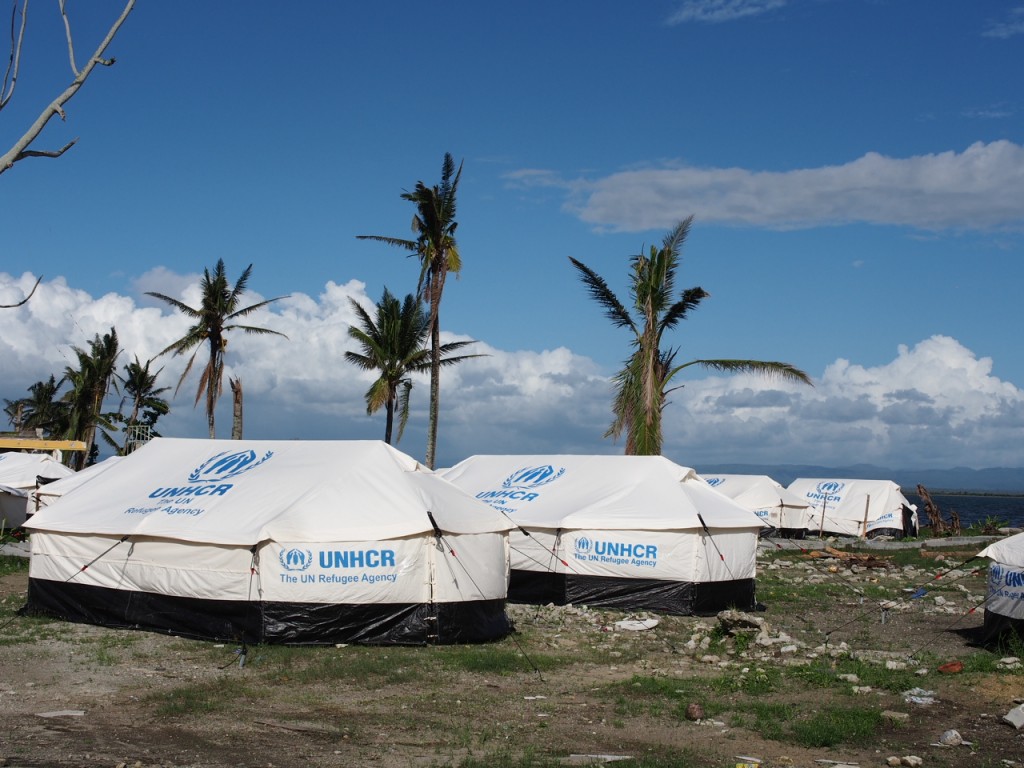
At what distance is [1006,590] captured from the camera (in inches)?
648

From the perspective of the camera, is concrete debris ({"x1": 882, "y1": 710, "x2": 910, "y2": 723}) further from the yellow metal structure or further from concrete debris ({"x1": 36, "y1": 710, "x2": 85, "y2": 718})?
the yellow metal structure

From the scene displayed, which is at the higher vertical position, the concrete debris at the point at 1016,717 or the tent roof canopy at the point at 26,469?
the tent roof canopy at the point at 26,469

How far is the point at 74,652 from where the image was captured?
48.9 ft

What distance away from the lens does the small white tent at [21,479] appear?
1420 inches

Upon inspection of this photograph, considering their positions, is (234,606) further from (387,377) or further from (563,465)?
(387,377)

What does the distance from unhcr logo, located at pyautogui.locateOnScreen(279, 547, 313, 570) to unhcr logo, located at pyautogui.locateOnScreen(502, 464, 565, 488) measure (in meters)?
10.3

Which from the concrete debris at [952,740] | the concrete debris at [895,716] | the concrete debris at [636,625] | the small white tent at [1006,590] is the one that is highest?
the small white tent at [1006,590]

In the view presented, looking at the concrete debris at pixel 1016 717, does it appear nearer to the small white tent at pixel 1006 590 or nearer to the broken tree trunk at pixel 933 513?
the small white tent at pixel 1006 590

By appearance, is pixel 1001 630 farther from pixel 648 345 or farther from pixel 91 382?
pixel 91 382

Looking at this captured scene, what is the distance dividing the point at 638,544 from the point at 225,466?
8.56m

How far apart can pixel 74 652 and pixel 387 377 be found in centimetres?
2130

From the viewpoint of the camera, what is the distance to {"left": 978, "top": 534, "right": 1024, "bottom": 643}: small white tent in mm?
16203

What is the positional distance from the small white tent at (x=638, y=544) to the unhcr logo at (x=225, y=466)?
5.96m

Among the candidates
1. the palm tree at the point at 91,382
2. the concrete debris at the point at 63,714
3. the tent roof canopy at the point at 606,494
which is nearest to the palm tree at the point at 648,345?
the tent roof canopy at the point at 606,494
